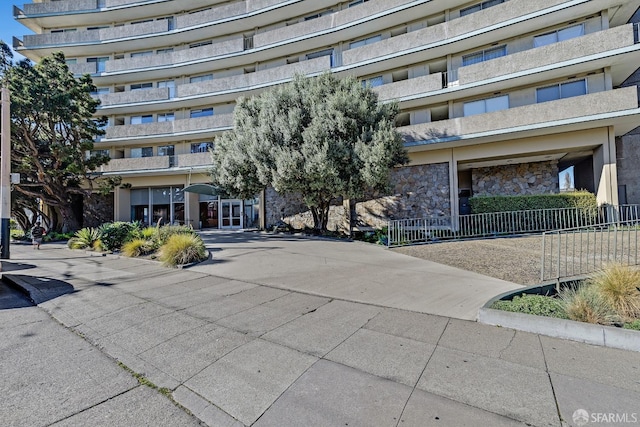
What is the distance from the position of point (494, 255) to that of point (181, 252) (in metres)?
9.66

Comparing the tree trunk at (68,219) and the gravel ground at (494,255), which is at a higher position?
the tree trunk at (68,219)

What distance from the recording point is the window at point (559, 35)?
1412 cm

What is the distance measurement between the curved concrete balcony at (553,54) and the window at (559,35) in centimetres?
179

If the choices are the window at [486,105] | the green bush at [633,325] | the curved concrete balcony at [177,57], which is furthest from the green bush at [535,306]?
the curved concrete balcony at [177,57]

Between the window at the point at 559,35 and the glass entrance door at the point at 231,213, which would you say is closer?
the window at the point at 559,35

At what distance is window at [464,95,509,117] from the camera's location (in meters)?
15.5

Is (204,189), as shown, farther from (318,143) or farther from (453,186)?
(453,186)

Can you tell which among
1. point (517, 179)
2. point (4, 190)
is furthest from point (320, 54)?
point (4, 190)

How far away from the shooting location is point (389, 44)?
17000 millimetres

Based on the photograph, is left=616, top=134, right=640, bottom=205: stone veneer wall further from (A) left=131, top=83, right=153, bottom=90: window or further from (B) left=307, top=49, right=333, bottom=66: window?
(A) left=131, top=83, right=153, bottom=90: window

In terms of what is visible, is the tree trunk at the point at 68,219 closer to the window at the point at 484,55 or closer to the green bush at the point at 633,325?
the green bush at the point at 633,325

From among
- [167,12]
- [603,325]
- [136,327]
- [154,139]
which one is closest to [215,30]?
[167,12]

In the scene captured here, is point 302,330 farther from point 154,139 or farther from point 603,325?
point 154,139

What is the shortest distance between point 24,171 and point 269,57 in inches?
680
